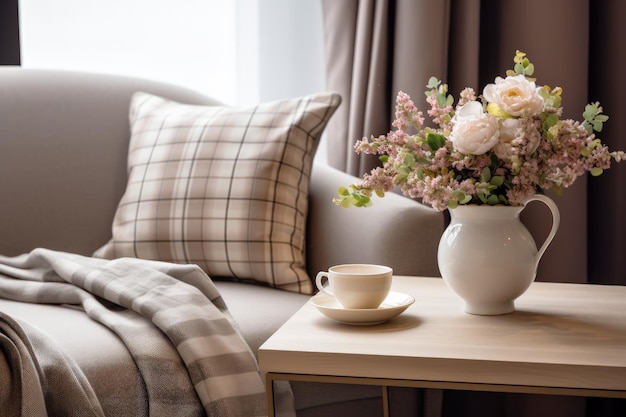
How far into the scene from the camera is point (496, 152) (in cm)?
117

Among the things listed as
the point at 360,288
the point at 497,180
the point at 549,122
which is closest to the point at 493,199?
the point at 497,180

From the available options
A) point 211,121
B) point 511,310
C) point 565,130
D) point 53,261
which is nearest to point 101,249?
point 53,261

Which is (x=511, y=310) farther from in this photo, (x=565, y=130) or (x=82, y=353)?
(x=82, y=353)

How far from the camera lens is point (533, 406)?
83.0 inches

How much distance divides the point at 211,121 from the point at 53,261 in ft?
1.64

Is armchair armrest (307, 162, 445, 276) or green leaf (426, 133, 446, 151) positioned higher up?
green leaf (426, 133, 446, 151)

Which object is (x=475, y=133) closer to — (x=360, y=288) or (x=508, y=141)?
(x=508, y=141)

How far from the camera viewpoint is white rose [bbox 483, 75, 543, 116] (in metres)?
1.15

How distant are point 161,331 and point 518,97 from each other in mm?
717

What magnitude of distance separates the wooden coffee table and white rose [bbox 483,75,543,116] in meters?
0.32

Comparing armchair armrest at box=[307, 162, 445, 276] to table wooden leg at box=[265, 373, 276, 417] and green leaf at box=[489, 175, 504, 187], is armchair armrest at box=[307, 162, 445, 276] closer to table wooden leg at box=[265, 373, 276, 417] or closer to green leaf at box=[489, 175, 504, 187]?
green leaf at box=[489, 175, 504, 187]

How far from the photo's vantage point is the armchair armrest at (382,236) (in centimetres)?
165

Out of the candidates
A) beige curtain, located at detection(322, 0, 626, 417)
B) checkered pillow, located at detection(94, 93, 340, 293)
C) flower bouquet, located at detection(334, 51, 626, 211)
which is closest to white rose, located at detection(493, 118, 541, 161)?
flower bouquet, located at detection(334, 51, 626, 211)

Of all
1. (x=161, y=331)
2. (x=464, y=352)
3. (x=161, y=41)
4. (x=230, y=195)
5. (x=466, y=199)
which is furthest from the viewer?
(x=161, y=41)
